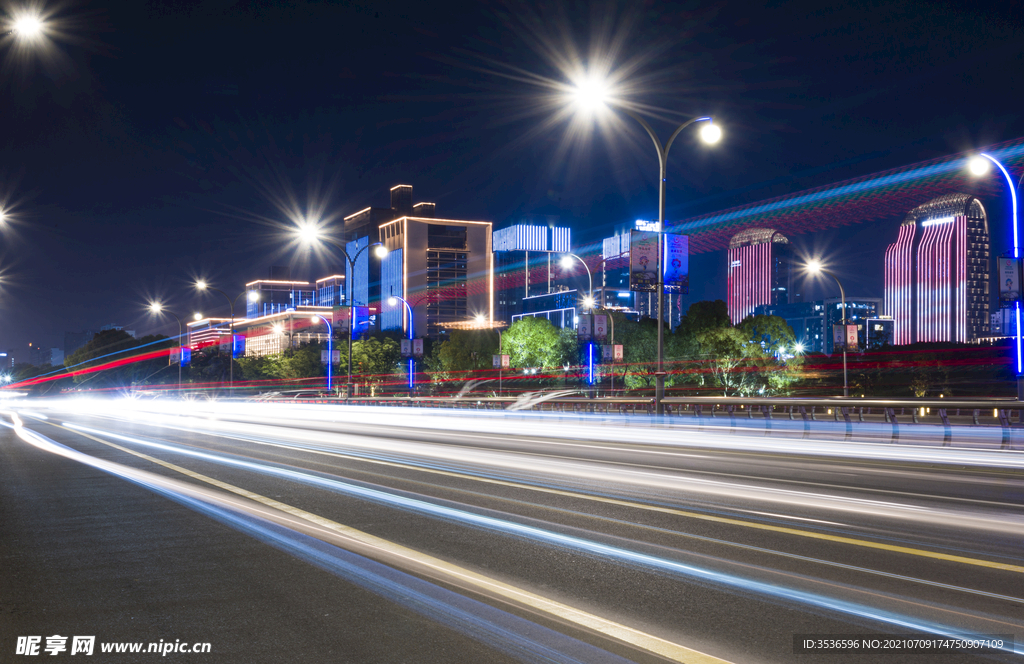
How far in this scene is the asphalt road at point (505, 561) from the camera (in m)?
4.67

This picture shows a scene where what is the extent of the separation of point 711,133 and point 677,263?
13.3ft

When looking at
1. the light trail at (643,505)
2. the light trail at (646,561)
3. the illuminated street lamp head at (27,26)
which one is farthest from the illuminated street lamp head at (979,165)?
the illuminated street lamp head at (27,26)

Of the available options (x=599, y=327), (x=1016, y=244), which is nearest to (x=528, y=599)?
(x=1016, y=244)

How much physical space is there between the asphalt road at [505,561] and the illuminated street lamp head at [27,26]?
9.43 m

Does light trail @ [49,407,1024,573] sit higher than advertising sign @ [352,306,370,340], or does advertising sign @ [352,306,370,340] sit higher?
advertising sign @ [352,306,370,340]

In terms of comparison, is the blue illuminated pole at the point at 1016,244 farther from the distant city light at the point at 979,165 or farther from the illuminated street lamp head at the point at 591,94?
the illuminated street lamp head at the point at 591,94

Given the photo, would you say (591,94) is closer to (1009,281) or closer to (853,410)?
(1009,281)

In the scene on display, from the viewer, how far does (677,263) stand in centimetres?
2403

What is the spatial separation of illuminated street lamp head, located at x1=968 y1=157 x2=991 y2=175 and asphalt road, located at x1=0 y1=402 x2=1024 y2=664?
16.0 m

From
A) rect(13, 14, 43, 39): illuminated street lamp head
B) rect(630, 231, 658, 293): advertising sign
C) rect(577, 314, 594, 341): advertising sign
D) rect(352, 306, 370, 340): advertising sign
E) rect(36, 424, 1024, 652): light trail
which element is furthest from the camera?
rect(352, 306, 370, 340): advertising sign

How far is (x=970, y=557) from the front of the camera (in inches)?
262

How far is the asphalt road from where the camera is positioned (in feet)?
15.3

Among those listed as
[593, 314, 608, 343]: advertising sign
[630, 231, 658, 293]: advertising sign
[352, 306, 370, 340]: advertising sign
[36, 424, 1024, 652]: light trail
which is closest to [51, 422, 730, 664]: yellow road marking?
[36, 424, 1024, 652]: light trail

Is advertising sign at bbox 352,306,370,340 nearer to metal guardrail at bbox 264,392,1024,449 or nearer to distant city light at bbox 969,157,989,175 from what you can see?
metal guardrail at bbox 264,392,1024,449
